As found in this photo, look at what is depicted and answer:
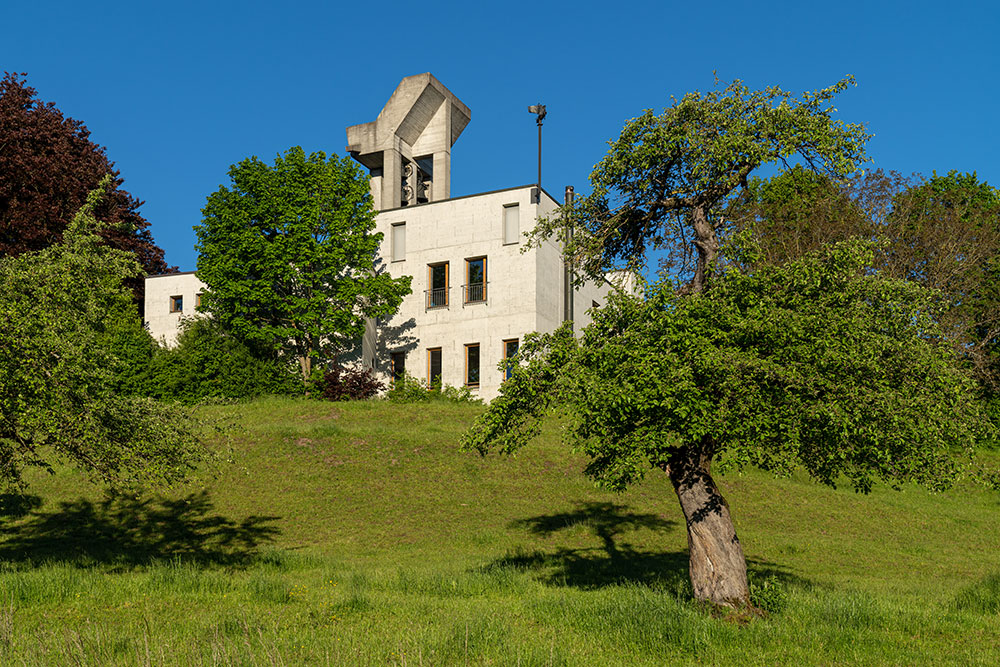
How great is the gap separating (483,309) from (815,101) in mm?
27611

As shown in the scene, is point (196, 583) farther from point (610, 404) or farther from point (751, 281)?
point (751, 281)

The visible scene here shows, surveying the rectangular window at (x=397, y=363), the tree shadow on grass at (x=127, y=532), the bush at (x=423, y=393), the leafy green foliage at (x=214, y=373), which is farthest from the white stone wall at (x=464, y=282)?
the tree shadow on grass at (x=127, y=532)

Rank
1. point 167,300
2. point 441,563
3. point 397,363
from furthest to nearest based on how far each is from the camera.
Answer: point 167,300
point 397,363
point 441,563

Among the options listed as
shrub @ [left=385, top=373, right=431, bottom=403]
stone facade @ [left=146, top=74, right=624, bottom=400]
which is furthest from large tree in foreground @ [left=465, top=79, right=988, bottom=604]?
shrub @ [left=385, top=373, right=431, bottom=403]

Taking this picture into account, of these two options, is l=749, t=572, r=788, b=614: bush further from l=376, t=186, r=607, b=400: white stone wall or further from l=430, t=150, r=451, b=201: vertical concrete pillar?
l=430, t=150, r=451, b=201: vertical concrete pillar

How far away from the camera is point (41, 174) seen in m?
45.4

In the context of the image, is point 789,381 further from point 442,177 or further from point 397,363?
point 442,177

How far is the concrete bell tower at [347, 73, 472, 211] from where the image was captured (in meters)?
48.5

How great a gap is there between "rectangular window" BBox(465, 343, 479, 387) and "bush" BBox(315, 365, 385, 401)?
4.24m

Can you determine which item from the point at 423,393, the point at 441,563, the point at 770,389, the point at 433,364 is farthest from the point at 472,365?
the point at 770,389

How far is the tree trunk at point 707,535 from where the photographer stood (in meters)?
12.9

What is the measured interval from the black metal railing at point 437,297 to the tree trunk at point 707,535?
29350 millimetres

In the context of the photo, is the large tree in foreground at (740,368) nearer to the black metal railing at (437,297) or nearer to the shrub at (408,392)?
the shrub at (408,392)

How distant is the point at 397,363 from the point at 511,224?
9.39 m
